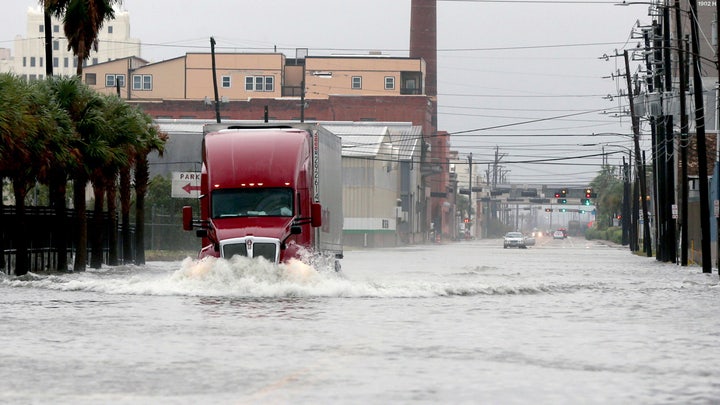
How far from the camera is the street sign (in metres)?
59.7

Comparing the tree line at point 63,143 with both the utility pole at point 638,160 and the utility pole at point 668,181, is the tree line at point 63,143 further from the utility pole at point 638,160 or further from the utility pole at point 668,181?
the utility pole at point 638,160

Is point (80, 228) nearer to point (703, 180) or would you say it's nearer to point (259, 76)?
point (703, 180)

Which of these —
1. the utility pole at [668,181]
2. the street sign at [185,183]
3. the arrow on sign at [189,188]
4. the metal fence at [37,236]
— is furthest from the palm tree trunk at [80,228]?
the utility pole at [668,181]

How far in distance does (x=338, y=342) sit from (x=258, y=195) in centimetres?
Answer: 1434

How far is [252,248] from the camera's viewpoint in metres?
31.4

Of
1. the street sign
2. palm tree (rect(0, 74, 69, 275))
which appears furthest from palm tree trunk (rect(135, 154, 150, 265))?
palm tree (rect(0, 74, 69, 275))

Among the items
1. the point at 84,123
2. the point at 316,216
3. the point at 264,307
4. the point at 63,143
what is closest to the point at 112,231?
the point at 84,123

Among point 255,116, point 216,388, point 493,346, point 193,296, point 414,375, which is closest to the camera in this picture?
point 216,388

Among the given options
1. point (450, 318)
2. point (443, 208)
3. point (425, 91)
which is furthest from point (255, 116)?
point (450, 318)

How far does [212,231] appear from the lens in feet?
106

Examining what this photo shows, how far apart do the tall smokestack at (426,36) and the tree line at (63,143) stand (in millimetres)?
102562

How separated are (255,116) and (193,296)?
116 m

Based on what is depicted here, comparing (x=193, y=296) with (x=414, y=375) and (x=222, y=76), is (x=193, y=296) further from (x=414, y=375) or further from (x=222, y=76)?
(x=222, y=76)

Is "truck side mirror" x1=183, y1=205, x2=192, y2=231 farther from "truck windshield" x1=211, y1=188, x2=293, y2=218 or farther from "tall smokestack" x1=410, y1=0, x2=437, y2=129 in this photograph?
"tall smokestack" x1=410, y1=0, x2=437, y2=129
